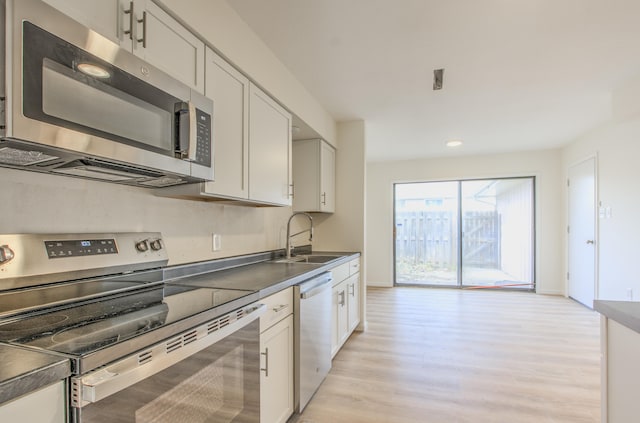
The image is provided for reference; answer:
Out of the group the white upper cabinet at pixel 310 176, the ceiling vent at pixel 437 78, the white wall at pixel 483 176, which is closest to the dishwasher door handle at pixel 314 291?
the white upper cabinet at pixel 310 176

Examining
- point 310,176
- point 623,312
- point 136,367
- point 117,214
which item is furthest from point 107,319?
point 310,176

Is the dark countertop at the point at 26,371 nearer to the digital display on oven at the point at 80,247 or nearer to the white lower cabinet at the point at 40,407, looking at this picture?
the white lower cabinet at the point at 40,407

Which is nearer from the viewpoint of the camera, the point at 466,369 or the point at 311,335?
the point at 311,335

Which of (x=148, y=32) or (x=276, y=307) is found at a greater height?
(x=148, y=32)

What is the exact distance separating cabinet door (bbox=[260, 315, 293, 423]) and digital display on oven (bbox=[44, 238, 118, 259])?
0.78m

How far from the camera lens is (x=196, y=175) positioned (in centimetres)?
149

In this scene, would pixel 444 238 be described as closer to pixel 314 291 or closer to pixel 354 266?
pixel 354 266

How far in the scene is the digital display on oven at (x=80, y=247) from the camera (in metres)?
1.21

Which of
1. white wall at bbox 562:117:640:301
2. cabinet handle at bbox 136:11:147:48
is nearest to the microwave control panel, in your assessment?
cabinet handle at bbox 136:11:147:48

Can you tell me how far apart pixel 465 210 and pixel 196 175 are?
5465mm

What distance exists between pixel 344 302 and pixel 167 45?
2350 millimetres

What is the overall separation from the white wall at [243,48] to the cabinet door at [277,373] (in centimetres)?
148

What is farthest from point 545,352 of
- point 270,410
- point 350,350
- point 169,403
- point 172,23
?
point 172,23

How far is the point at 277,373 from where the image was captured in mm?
1729
